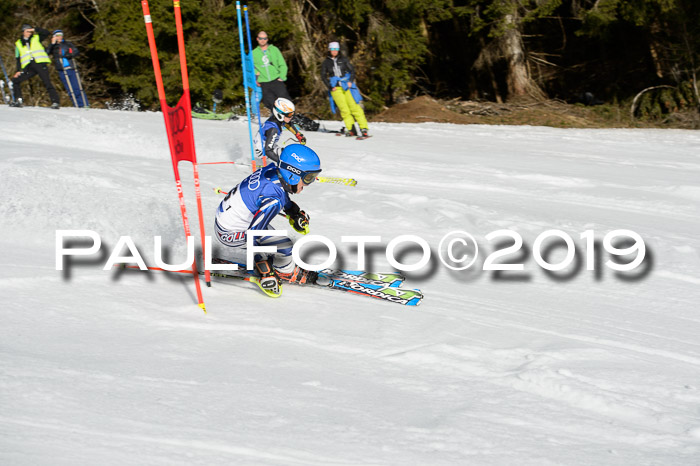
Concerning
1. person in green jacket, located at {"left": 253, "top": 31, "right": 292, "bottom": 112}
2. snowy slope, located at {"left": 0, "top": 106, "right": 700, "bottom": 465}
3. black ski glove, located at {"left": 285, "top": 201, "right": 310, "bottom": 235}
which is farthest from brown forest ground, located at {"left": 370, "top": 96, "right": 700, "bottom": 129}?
black ski glove, located at {"left": 285, "top": 201, "right": 310, "bottom": 235}

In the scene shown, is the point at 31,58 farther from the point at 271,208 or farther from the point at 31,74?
the point at 271,208

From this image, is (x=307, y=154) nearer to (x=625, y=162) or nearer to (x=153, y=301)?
(x=153, y=301)

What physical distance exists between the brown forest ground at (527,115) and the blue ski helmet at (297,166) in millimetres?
12044

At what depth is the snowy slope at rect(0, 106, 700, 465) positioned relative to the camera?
3391 millimetres

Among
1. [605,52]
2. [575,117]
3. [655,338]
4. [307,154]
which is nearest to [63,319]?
[307,154]

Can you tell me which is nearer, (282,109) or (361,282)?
(361,282)

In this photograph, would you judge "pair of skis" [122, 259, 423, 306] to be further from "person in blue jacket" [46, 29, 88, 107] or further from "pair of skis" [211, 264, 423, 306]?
"person in blue jacket" [46, 29, 88, 107]

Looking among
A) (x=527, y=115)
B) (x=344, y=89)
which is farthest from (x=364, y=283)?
(x=527, y=115)

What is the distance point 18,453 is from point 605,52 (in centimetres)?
2295

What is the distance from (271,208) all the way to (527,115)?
1364 centimetres

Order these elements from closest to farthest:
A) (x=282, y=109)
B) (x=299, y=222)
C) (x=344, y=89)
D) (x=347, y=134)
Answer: (x=299, y=222), (x=282, y=109), (x=344, y=89), (x=347, y=134)

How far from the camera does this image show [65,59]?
15.7m

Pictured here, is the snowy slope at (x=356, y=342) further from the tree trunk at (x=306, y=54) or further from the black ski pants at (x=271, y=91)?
the tree trunk at (x=306, y=54)

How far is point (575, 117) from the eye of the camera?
17469 millimetres
